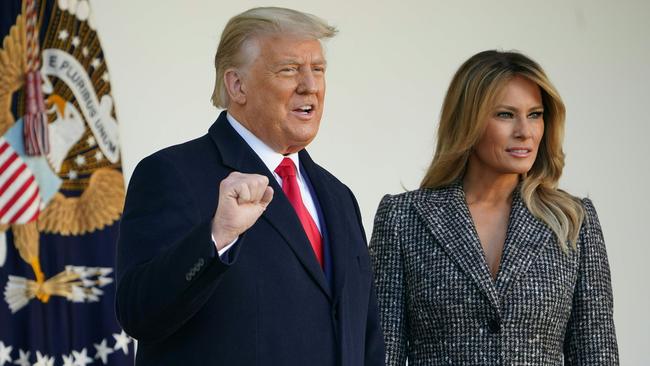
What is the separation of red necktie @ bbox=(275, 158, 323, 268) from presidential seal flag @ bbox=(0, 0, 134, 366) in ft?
5.30

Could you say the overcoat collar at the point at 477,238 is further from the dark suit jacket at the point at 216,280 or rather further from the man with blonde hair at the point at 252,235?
the dark suit jacket at the point at 216,280

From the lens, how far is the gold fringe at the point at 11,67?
165 inches

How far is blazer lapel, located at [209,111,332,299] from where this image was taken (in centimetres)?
269

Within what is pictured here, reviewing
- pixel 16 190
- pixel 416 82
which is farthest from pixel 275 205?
pixel 416 82

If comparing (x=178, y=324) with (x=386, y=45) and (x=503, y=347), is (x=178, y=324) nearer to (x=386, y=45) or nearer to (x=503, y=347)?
(x=503, y=347)

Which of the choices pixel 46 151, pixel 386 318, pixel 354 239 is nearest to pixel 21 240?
pixel 46 151

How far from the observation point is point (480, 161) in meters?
3.63

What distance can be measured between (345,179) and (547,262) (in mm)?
2111

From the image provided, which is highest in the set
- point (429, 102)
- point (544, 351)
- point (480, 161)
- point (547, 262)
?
point (429, 102)

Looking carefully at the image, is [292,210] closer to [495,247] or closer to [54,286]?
[495,247]

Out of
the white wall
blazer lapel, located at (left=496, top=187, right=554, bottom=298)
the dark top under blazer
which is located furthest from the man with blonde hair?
the white wall

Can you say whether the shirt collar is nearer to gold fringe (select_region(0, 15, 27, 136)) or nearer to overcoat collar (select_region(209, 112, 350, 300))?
overcoat collar (select_region(209, 112, 350, 300))

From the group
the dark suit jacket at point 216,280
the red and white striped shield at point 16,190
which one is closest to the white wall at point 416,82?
the red and white striped shield at point 16,190

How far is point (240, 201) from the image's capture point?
2.33 m
